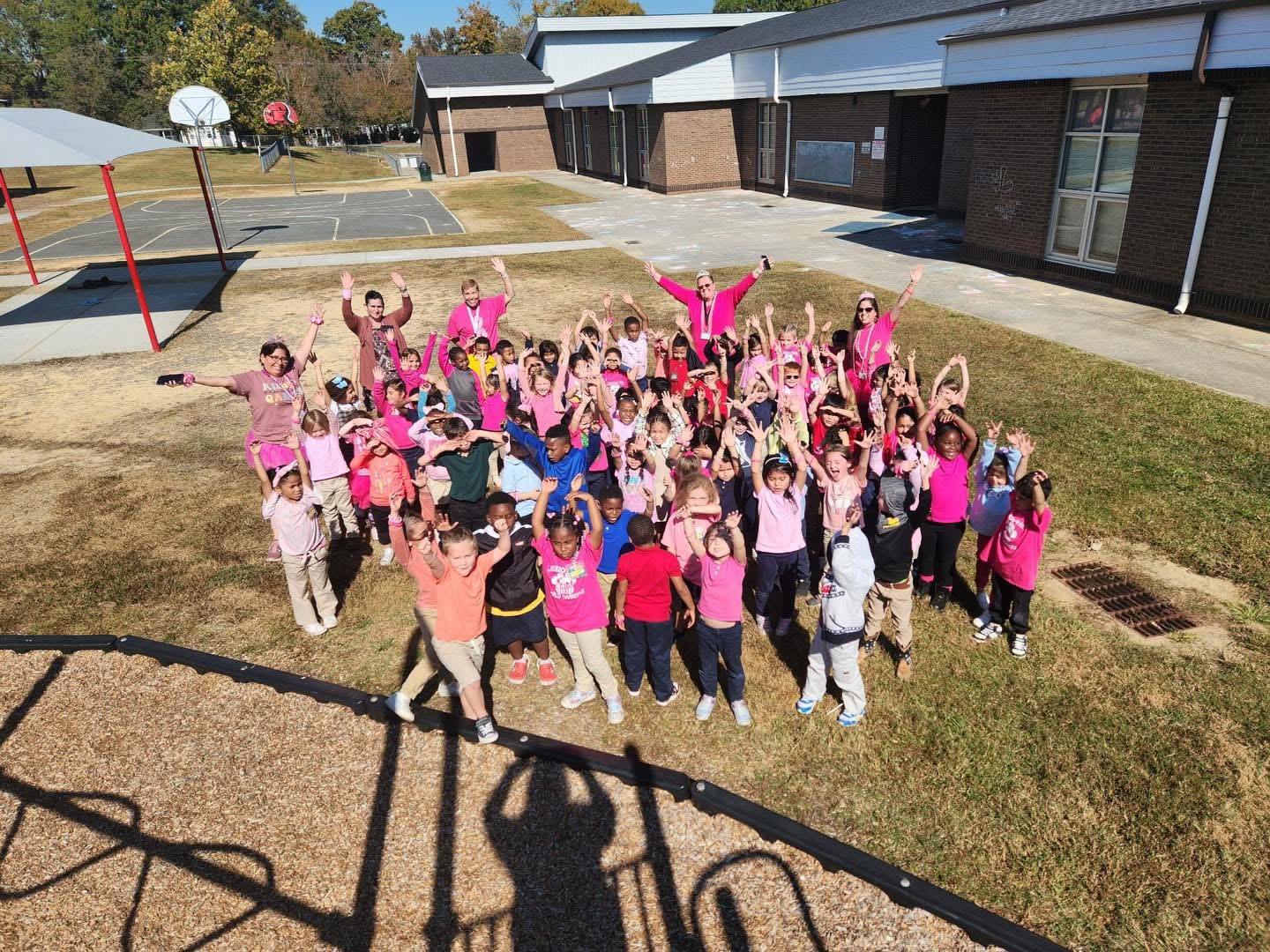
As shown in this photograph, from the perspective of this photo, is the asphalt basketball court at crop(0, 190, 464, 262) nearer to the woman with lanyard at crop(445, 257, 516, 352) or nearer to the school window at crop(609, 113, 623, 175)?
the school window at crop(609, 113, 623, 175)

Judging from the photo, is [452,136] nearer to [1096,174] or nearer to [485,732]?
[1096,174]

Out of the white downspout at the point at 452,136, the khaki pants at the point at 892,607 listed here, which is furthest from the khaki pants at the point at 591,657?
the white downspout at the point at 452,136

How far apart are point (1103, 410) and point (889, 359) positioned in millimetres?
3667

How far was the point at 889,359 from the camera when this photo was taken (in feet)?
24.7

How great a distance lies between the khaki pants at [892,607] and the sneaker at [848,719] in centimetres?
62

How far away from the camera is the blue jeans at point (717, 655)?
475 centimetres

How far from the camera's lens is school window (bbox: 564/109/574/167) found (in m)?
43.8

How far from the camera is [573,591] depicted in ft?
15.5

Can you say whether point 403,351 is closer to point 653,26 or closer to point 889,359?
point 889,359

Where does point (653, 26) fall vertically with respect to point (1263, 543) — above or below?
above

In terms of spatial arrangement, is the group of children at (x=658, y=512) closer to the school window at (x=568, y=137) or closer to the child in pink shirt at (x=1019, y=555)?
the child in pink shirt at (x=1019, y=555)

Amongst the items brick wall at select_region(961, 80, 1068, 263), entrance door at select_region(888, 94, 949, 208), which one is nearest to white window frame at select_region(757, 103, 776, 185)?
entrance door at select_region(888, 94, 949, 208)

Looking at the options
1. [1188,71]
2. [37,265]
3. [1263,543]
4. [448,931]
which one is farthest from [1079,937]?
[37,265]

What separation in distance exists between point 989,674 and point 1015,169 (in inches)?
540
